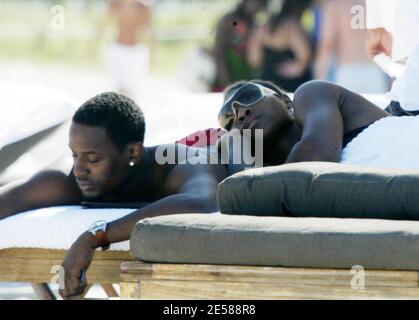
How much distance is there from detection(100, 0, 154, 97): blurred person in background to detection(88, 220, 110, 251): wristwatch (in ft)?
16.0

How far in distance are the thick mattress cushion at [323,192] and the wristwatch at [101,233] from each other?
533 millimetres

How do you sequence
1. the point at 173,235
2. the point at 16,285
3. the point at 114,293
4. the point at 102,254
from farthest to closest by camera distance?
the point at 16,285, the point at 114,293, the point at 102,254, the point at 173,235

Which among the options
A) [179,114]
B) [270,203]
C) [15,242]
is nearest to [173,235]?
[270,203]

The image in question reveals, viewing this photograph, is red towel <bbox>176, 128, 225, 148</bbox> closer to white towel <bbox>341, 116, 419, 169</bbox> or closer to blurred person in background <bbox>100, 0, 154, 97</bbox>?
white towel <bbox>341, 116, 419, 169</bbox>

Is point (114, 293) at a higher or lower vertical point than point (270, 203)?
lower

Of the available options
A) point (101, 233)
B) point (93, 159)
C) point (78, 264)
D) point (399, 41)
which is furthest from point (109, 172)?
point (399, 41)

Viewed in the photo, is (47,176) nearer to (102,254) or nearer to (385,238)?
(102,254)

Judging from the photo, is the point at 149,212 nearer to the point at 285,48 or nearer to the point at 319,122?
the point at 319,122

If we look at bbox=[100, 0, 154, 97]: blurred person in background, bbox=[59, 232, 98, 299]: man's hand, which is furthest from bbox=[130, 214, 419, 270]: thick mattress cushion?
bbox=[100, 0, 154, 97]: blurred person in background

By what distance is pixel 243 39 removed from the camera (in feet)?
26.2

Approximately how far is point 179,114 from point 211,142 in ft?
2.22

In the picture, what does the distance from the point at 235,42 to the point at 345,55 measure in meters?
0.74

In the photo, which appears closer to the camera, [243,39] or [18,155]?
[18,155]

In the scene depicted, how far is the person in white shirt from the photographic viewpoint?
176 inches
